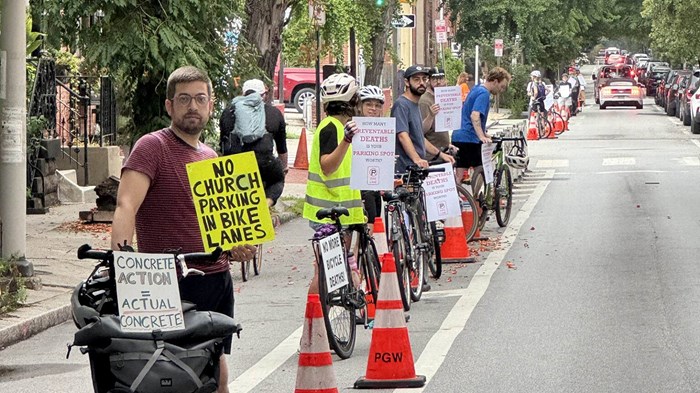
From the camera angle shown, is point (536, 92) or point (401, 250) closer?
point (401, 250)

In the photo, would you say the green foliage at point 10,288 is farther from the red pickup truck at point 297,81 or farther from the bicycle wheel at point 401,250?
the red pickup truck at point 297,81

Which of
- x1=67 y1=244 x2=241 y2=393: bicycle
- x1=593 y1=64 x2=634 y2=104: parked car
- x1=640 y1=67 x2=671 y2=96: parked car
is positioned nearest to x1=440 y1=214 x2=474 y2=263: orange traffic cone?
x1=67 y1=244 x2=241 y2=393: bicycle

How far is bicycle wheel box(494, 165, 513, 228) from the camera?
18.0m

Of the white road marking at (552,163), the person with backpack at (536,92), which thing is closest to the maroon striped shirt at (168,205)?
the white road marking at (552,163)

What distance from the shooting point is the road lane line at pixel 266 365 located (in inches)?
356

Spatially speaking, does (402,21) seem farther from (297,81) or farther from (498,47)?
(498,47)


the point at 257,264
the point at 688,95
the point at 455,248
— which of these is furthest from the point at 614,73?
the point at 257,264

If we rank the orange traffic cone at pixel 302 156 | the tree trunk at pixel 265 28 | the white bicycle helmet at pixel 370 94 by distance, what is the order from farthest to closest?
the orange traffic cone at pixel 302 156
the tree trunk at pixel 265 28
the white bicycle helmet at pixel 370 94

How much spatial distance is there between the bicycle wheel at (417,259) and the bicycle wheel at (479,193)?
4361 millimetres

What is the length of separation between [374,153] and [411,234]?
50.4 inches

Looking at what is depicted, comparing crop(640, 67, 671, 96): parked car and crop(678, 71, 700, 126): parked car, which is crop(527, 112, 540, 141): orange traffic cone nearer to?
crop(678, 71, 700, 126): parked car

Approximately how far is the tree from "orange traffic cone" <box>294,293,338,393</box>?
9.15 metres

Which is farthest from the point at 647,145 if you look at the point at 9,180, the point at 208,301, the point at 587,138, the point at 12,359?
the point at 208,301

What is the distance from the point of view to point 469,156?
56.7 ft
